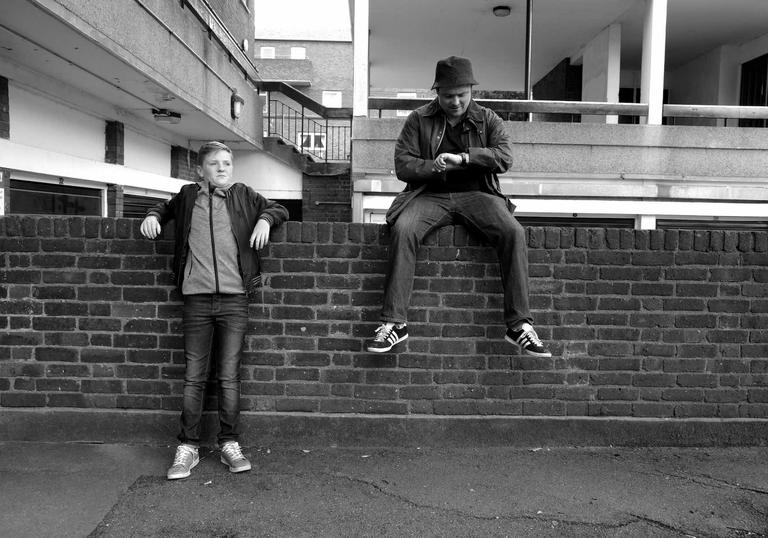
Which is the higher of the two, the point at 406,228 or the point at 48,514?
the point at 406,228

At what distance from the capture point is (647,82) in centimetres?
1002

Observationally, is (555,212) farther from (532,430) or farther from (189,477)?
(189,477)

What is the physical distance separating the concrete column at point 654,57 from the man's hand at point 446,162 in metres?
7.59

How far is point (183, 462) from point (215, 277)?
106 centimetres

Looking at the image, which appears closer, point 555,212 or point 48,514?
point 48,514

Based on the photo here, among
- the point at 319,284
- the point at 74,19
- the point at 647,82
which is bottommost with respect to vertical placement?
the point at 319,284

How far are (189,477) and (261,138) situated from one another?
510 inches

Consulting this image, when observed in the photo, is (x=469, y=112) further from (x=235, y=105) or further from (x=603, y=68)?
(x=235, y=105)

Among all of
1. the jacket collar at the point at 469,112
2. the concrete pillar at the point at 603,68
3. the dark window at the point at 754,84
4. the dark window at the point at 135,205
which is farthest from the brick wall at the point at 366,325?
the dark window at the point at 754,84

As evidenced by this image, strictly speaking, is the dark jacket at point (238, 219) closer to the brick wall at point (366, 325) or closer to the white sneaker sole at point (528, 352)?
the brick wall at point (366, 325)

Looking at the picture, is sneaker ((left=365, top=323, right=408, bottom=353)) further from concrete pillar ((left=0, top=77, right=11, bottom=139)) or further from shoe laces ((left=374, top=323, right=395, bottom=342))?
concrete pillar ((left=0, top=77, right=11, bottom=139))

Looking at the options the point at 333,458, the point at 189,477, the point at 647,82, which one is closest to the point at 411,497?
the point at 333,458

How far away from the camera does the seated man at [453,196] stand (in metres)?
3.69

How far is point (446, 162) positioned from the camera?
369 cm
